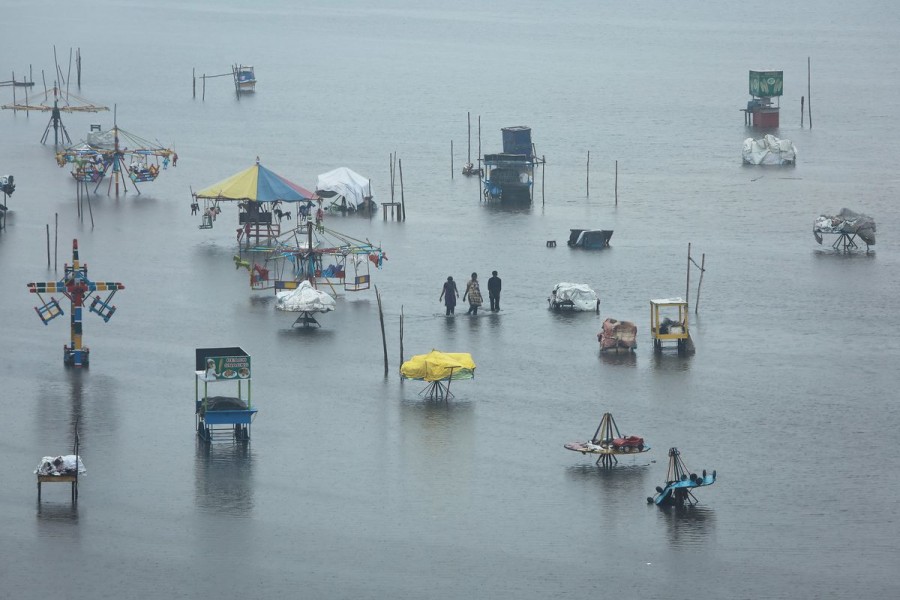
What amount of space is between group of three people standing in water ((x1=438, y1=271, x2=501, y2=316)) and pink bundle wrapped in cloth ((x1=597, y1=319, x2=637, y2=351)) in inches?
225

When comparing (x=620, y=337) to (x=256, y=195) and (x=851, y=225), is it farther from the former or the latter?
(x=851, y=225)

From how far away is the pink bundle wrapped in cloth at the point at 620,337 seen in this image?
46.8 m

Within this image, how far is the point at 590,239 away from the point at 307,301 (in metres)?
17.2

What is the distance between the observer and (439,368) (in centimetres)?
4059

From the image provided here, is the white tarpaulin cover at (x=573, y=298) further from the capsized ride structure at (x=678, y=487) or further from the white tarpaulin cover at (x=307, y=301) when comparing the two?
the capsized ride structure at (x=678, y=487)

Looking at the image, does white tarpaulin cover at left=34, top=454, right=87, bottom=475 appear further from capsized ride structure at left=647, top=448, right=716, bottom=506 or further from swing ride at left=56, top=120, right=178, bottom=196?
swing ride at left=56, top=120, right=178, bottom=196

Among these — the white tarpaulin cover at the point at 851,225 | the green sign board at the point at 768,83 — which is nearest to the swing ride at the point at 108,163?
the white tarpaulin cover at the point at 851,225

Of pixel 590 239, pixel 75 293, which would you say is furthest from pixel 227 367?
pixel 590 239

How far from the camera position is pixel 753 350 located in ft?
157

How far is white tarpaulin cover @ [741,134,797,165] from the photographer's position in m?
88.4

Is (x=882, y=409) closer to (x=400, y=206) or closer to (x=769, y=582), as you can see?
(x=769, y=582)

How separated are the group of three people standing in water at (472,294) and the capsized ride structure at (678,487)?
1747 centimetres

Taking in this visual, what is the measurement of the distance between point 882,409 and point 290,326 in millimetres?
17558

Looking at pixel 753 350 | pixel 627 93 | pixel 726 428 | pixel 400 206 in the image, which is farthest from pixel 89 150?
pixel 627 93
